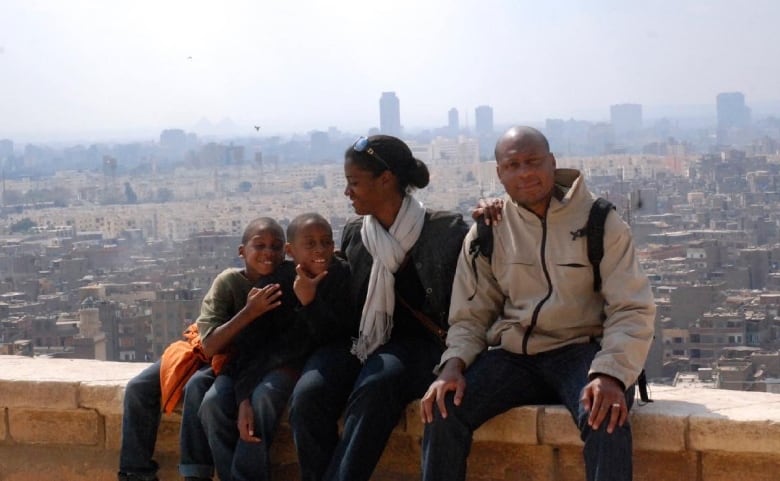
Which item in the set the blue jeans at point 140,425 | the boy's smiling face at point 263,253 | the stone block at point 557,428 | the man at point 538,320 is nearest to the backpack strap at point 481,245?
the man at point 538,320

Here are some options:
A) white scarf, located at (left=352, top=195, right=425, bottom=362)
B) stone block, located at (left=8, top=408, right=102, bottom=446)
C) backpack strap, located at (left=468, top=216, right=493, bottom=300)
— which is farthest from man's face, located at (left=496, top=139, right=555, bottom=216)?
stone block, located at (left=8, top=408, right=102, bottom=446)

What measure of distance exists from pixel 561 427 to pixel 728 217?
31520mm

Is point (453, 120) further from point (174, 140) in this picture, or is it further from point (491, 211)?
point (491, 211)

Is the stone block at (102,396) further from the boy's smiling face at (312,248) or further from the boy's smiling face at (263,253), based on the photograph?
the boy's smiling face at (312,248)

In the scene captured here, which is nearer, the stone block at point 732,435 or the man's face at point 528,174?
the stone block at point 732,435

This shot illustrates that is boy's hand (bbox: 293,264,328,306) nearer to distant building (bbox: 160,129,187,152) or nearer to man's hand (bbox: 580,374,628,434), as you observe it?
man's hand (bbox: 580,374,628,434)

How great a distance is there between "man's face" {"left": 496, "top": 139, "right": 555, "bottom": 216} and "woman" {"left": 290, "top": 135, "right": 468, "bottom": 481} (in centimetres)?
41

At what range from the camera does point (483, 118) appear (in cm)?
3922

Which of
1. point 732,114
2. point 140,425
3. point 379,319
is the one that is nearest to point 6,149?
point 732,114

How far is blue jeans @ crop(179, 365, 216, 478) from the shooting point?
14.6 feet

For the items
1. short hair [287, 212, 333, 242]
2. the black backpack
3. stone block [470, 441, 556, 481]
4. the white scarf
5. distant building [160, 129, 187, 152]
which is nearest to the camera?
the black backpack

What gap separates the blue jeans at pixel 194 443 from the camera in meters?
4.44

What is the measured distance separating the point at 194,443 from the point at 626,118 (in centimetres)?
4278

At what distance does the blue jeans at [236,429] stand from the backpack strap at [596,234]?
1210mm
